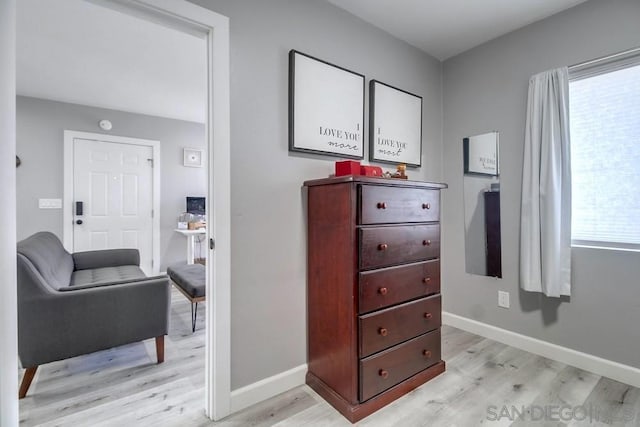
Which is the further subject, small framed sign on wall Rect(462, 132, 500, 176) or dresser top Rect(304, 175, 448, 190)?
small framed sign on wall Rect(462, 132, 500, 176)

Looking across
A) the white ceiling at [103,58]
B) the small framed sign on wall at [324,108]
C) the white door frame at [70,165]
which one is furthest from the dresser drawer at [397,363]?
the white door frame at [70,165]

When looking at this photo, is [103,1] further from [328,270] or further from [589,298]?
[589,298]

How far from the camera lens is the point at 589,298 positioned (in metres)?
1.98

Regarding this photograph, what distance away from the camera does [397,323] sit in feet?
5.56

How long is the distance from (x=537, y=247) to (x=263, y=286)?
189cm

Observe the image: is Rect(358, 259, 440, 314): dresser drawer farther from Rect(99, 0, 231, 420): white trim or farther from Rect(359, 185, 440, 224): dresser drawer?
Rect(99, 0, 231, 420): white trim

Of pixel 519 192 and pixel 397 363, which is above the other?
pixel 519 192

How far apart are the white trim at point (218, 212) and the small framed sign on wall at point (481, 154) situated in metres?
2.03

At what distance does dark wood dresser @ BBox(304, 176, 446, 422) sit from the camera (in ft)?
5.03

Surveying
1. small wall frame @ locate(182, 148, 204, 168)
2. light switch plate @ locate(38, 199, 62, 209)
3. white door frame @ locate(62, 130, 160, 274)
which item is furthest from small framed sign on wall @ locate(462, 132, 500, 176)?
light switch plate @ locate(38, 199, 62, 209)

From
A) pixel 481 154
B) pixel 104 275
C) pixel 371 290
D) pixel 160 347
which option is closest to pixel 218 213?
pixel 371 290

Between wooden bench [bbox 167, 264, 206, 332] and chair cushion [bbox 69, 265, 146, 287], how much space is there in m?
0.30

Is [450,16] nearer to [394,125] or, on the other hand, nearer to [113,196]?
[394,125]

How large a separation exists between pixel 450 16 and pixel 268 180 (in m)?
1.75
